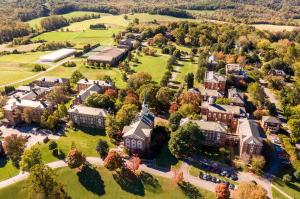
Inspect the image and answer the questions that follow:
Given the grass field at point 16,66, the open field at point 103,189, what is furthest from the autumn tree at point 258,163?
the grass field at point 16,66

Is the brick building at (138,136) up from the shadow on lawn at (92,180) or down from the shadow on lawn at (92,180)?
up

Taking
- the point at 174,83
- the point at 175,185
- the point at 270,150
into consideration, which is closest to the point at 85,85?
the point at 174,83

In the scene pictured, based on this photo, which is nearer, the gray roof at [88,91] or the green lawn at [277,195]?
the green lawn at [277,195]

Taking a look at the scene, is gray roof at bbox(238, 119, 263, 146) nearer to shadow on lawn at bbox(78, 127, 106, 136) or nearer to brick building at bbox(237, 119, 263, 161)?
brick building at bbox(237, 119, 263, 161)

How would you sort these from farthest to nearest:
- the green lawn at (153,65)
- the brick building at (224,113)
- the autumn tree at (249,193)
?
the green lawn at (153,65)
the brick building at (224,113)
the autumn tree at (249,193)

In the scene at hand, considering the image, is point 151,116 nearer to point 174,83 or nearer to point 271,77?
point 174,83

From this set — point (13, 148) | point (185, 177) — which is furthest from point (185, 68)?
point (13, 148)

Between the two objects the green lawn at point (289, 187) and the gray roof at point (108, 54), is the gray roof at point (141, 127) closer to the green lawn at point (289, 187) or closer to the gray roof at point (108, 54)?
the green lawn at point (289, 187)

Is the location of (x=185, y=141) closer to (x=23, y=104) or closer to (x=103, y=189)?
(x=103, y=189)
